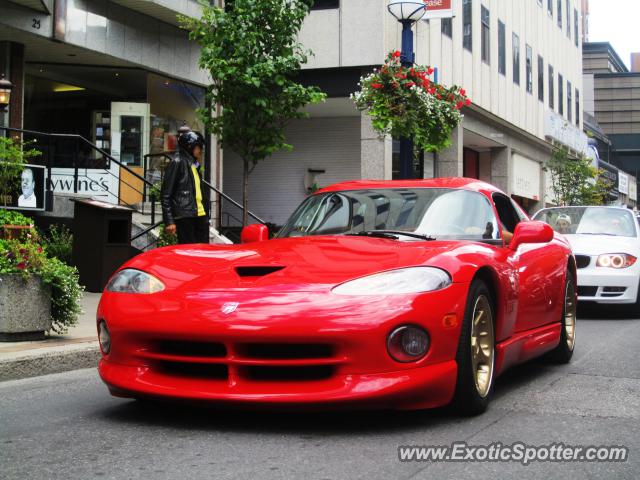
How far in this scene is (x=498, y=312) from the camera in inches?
201

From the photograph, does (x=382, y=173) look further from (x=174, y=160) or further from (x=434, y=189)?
(x=434, y=189)

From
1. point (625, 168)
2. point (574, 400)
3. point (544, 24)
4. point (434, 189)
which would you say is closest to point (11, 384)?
point (434, 189)

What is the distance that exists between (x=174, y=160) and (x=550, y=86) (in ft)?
112

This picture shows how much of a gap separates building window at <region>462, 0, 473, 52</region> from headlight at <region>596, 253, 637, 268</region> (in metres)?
17.2

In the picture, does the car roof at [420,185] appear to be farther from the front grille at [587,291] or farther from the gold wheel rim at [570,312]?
the front grille at [587,291]

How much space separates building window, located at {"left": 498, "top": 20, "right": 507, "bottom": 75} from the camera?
105ft

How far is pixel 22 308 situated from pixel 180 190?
7.73 feet

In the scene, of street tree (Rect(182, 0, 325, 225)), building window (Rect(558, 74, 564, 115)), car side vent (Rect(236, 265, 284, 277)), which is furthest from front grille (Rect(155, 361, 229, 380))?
building window (Rect(558, 74, 564, 115))

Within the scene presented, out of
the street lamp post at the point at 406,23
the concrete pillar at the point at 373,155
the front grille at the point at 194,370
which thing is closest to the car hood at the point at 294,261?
the front grille at the point at 194,370

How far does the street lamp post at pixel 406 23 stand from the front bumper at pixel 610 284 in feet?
9.09

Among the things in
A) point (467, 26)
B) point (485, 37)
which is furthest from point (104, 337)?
point (485, 37)

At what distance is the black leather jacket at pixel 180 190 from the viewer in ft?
29.7

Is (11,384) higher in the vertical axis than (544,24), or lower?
lower

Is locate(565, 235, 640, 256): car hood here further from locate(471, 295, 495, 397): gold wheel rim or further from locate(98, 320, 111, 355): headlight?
locate(98, 320, 111, 355): headlight
